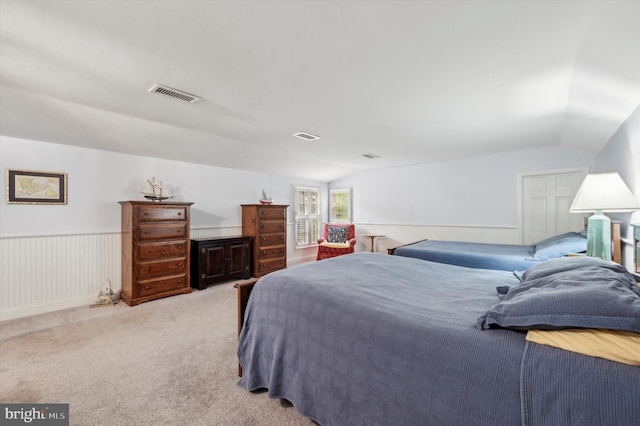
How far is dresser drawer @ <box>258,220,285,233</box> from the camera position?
17.0ft

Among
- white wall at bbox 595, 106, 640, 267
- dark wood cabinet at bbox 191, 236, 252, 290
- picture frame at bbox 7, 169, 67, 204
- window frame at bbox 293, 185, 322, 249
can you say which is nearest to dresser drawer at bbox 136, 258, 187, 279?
dark wood cabinet at bbox 191, 236, 252, 290

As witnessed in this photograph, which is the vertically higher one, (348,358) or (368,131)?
(368,131)

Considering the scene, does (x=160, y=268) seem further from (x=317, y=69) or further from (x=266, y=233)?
(x=317, y=69)

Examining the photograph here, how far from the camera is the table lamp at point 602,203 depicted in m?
1.91

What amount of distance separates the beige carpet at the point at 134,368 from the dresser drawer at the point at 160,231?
1.02 m

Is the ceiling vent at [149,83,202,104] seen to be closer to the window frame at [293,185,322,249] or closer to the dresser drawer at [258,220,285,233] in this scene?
the dresser drawer at [258,220,285,233]

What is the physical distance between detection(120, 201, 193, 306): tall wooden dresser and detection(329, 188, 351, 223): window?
12.9ft

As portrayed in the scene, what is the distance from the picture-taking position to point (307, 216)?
22.3ft

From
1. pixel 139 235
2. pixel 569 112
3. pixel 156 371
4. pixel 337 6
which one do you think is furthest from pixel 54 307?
pixel 569 112

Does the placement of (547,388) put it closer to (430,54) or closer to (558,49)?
(430,54)

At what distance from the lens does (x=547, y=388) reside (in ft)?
2.96

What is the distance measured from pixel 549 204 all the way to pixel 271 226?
488 cm

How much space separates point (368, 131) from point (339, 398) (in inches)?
129

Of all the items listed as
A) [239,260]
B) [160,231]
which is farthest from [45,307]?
[239,260]
